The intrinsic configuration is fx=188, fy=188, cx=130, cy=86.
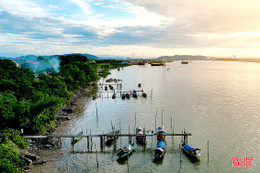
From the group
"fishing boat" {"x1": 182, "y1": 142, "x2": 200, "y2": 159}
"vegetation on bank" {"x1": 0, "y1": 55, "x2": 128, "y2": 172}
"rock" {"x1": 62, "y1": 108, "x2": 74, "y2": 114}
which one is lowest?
"fishing boat" {"x1": 182, "y1": 142, "x2": 200, "y2": 159}

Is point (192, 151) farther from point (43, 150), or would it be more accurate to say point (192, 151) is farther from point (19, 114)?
point (19, 114)

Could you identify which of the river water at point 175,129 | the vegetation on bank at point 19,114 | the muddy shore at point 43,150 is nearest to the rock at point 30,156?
the muddy shore at point 43,150

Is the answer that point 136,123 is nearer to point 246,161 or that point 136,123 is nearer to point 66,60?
point 246,161

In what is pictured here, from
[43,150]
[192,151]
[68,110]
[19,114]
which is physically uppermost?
[19,114]

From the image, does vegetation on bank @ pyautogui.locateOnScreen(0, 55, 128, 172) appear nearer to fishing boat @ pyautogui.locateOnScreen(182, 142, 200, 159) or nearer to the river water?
the river water

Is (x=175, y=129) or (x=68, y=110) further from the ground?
(x=68, y=110)

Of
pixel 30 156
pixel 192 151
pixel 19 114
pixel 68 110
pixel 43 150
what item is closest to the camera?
pixel 30 156

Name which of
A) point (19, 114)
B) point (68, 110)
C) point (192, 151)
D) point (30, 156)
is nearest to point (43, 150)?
point (30, 156)

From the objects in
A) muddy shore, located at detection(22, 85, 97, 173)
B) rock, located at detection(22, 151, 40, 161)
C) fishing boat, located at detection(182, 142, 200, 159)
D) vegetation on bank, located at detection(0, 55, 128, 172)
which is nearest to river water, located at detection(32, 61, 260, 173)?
muddy shore, located at detection(22, 85, 97, 173)

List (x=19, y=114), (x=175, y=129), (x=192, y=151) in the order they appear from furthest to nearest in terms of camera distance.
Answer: (x=175, y=129) → (x=19, y=114) → (x=192, y=151)

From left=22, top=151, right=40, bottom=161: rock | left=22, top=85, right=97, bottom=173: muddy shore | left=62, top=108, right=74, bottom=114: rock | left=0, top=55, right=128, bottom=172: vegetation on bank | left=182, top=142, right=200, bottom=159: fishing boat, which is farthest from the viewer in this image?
left=62, top=108, right=74, bottom=114: rock

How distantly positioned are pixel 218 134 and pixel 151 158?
41.4ft

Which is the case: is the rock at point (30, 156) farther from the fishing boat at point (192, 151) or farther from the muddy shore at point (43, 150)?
the fishing boat at point (192, 151)

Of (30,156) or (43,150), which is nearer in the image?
(30,156)
